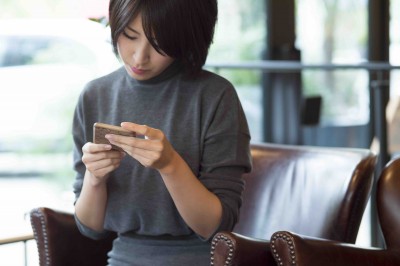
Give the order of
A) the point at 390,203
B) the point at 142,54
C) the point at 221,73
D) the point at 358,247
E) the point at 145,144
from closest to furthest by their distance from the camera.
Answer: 1. the point at 145,144
2. the point at 142,54
3. the point at 358,247
4. the point at 390,203
5. the point at 221,73

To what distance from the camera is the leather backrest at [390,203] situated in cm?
214

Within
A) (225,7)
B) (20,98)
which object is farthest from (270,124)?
(20,98)

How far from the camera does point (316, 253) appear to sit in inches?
74.5

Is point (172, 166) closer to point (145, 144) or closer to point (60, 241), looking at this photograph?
point (145, 144)

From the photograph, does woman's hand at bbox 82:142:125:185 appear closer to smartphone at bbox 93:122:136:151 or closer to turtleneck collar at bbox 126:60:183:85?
smartphone at bbox 93:122:136:151

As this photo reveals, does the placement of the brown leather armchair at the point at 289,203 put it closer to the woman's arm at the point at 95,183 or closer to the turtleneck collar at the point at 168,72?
the woman's arm at the point at 95,183

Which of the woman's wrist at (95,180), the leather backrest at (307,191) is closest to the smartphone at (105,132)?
the woman's wrist at (95,180)

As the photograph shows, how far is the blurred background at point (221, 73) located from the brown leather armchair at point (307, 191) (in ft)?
4.23

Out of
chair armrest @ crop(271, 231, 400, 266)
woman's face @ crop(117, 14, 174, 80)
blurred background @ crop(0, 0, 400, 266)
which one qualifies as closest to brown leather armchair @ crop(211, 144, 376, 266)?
chair armrest @ crop(271, 231, 400, 266)

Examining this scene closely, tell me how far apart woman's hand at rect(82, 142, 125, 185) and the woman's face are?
190 millimetres

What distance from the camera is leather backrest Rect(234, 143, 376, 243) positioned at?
2217 mm

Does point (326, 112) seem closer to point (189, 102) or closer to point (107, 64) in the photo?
point (107, 64)

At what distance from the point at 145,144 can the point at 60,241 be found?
0.63 meters

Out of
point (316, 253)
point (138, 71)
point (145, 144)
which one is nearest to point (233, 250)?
point (316, 253)
